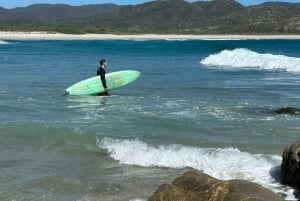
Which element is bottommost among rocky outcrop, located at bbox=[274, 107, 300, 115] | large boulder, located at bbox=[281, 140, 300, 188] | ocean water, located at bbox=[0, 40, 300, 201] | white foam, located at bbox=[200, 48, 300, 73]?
white foam, located at bbox=[200, 48, 300, 73]

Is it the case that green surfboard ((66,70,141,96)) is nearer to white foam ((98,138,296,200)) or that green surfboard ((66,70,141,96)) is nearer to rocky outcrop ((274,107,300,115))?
rocky outcrop ((274,107,300,115))

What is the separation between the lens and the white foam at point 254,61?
34222mm

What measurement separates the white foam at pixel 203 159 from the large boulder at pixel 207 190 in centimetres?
184

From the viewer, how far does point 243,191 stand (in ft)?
21.6

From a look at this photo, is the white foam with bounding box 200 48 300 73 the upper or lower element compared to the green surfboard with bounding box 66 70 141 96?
lower

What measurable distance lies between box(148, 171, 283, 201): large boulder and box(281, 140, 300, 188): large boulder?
145 centimetres

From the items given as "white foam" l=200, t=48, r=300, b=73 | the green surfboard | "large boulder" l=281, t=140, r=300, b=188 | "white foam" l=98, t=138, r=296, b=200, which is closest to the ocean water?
"white foam" l=98, t=138, r=296, b=200

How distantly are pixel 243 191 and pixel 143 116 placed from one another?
8.28 m

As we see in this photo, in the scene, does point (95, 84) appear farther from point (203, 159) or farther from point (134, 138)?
point (203, 159)

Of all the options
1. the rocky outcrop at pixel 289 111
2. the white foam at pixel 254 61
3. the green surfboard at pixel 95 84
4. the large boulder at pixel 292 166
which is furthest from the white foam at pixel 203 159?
the white foam at pixel 254 61

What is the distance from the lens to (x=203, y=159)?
10250mm

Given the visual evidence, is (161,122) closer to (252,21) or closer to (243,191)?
(243,191)

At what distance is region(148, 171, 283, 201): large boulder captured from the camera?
6.57m

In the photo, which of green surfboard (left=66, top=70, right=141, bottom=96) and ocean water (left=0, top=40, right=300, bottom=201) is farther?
green surfboard (left=66, top=70, right=141, bottom=96)
